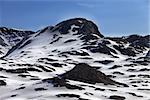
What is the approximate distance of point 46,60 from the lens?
181m

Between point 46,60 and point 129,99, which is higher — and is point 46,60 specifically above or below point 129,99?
above

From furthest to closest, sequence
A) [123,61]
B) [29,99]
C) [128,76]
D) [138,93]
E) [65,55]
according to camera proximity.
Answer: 1. [65,55]
2. [123,61]
3. [128,76]
4. [138,93]
5. [29,99]

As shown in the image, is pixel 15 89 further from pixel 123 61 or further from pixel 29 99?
pixel 123 61

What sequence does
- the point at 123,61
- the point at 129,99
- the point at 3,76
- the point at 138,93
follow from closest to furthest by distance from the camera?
the point at 129,99
the point at 138,93
the point at 3,76
the point at 123,61

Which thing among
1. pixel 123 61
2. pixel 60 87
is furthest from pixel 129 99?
pixel 123 61

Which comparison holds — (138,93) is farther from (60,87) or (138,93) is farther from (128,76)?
(128,76)

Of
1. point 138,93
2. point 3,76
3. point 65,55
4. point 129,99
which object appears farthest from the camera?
point 65,55

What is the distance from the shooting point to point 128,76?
140750 mm

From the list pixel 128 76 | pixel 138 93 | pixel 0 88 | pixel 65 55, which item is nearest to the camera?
pixel 138 93

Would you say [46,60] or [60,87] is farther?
[46,60]

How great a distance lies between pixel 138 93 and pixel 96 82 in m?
13.8

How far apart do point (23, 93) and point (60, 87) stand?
8.76 meters

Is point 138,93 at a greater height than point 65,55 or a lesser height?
lesser

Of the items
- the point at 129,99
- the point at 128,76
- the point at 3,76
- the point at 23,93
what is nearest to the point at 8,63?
the point at 3,76
